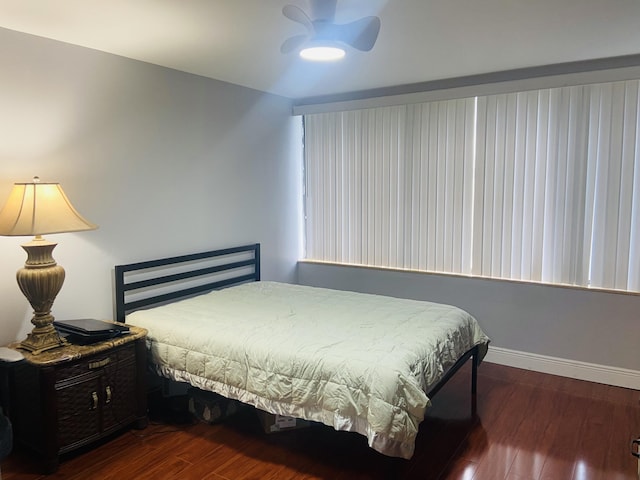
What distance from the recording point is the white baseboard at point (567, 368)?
366 centimetres

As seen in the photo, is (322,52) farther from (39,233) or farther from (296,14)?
(39,233)

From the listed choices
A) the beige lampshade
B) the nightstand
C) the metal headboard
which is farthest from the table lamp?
the metal headboard

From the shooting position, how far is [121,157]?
3.31 meters

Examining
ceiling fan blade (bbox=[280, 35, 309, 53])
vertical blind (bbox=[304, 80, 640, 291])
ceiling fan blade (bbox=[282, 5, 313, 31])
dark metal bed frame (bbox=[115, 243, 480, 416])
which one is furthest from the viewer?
vertical blind (bbox=[304, 80, 640, 291])

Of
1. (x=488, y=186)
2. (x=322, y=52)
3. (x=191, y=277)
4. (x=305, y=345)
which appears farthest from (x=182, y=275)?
(x=488, y=186)

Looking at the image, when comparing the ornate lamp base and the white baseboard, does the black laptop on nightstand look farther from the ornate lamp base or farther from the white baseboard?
the white baseboard

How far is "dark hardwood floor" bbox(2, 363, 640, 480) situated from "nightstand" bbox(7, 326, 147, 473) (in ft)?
0.46

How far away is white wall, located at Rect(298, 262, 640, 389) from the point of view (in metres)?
3.67

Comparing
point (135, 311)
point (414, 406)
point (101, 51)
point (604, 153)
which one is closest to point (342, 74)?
point (101, 51)

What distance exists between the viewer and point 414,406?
2.29 metres

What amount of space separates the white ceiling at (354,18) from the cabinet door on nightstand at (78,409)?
76.9 inches

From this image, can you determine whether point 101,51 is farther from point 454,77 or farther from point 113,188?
point 454,77

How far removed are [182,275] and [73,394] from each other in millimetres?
1310

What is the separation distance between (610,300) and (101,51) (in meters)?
4.08
